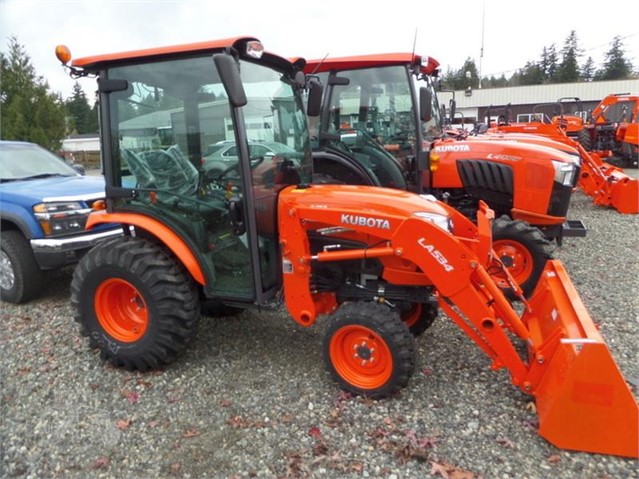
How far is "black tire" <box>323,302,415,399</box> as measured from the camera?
297 cm

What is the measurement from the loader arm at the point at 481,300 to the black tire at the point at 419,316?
463mm

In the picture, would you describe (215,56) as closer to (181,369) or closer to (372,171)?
(181,369)

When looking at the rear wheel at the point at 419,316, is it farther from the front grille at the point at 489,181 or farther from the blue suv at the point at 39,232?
the blue suv at the point at 39,232

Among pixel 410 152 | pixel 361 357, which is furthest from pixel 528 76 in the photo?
pixel 361 357

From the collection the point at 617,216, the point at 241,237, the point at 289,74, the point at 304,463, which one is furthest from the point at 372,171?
the point at 617,216

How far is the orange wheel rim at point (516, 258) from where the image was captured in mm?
4958

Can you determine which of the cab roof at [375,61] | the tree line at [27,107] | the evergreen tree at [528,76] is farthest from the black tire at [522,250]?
the evergreen tree at [528,76]

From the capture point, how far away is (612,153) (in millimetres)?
16781

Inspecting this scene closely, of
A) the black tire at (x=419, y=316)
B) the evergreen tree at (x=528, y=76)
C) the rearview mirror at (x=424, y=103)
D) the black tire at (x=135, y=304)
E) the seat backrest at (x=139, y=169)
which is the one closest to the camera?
the black tire at (x=135, y=304)

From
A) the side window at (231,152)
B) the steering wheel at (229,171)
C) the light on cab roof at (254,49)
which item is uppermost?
the light on cab roof at (254,49)

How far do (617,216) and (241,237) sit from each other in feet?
26.3

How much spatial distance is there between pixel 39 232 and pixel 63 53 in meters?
2.07

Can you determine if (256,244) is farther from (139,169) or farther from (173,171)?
(139,169)

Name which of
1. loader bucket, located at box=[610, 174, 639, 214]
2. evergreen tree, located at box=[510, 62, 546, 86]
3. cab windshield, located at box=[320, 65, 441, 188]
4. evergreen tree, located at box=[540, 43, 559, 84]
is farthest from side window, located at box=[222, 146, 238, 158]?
evergreen tree, located at box=[540, 43, 559, 84]
